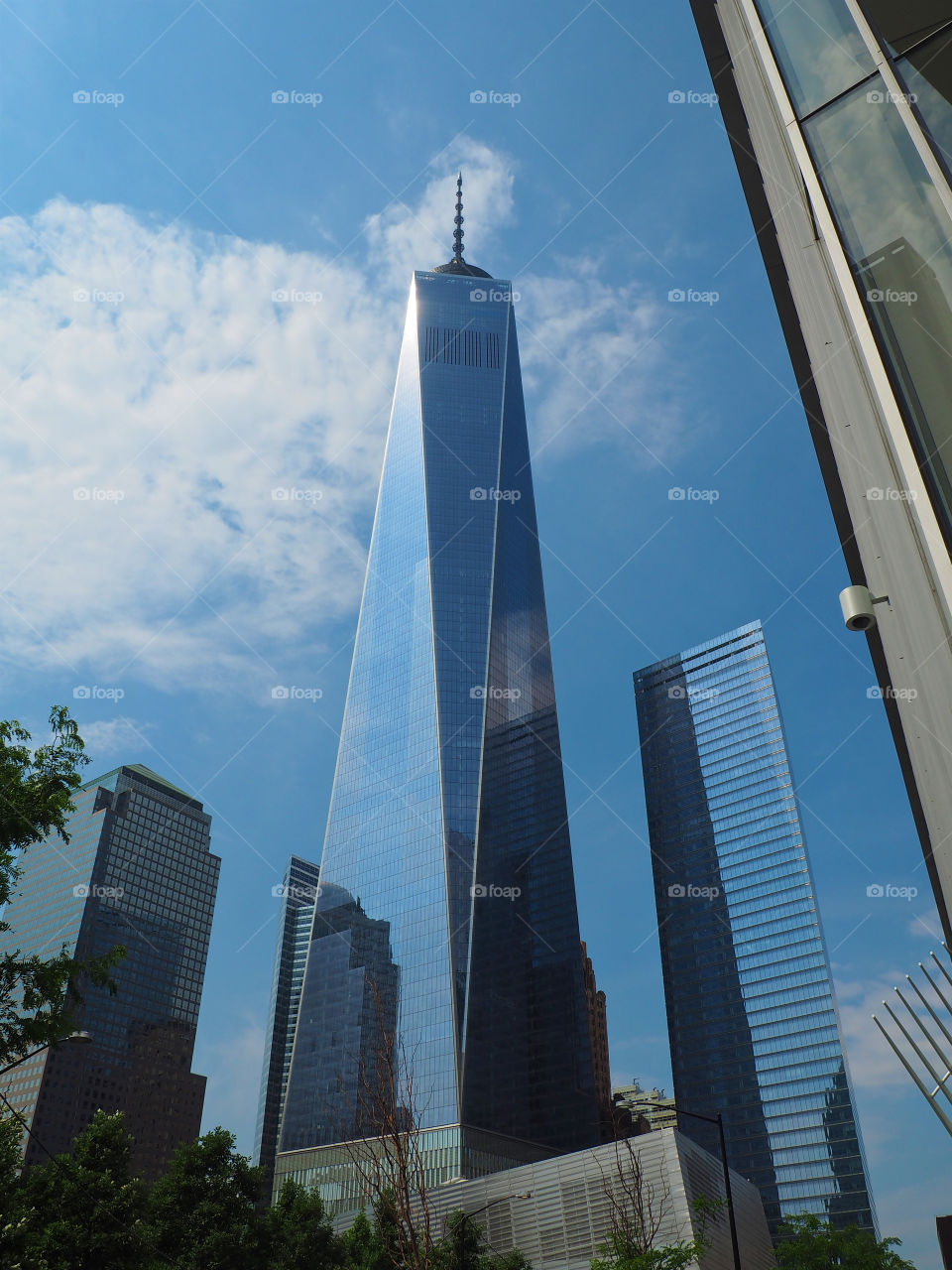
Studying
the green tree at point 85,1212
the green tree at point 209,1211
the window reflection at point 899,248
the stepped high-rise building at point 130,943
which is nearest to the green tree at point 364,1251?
the green tree at point 209,1211

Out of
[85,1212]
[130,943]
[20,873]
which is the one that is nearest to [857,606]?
[20,873]

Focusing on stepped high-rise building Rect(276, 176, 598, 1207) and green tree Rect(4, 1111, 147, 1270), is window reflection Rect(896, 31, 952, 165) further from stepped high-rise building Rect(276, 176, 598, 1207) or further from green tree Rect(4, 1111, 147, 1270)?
stepped high-rise building Rect(276, 176, 598, 1207)

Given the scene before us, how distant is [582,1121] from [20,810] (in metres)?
125

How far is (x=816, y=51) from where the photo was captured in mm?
5777

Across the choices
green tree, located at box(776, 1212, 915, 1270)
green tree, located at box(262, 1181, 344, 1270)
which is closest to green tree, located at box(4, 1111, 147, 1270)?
green tree, located at box(262, 1181, 344, 1270)

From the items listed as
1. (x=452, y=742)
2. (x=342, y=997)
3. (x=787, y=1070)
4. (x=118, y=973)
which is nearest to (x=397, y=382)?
(x=452, y=742)

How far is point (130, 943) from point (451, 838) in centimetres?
7860

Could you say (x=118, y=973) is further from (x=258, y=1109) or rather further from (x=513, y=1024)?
(x=513, y=1024)

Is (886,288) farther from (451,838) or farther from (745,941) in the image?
(745,941)

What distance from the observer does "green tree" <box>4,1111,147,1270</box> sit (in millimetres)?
24703

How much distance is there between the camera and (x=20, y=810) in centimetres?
1498

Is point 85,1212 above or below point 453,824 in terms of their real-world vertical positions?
below

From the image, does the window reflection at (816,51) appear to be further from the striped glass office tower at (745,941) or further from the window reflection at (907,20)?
the striped glass office tower at (745,941)

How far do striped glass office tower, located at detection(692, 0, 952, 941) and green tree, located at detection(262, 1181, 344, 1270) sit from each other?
125 feet
